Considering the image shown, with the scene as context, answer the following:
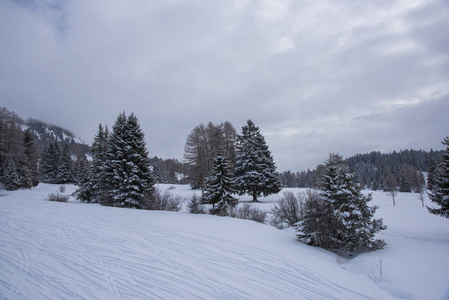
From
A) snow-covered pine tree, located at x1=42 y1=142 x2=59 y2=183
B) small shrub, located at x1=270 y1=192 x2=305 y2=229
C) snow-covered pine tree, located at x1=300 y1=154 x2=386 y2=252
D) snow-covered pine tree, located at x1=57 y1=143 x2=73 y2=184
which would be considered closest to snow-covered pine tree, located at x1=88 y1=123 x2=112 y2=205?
small shrub, located at x1=270 y1=192 x2=305 y2=229

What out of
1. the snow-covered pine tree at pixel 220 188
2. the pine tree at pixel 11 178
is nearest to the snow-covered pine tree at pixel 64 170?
the pine tree at pixel 11 178

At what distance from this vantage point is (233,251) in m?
6.35

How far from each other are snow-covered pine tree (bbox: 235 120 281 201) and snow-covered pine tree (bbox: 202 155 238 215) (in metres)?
6.47

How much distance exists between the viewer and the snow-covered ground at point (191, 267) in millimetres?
3898

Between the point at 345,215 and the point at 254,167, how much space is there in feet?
51.9

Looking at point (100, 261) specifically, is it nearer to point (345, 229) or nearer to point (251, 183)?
point (345, 229)

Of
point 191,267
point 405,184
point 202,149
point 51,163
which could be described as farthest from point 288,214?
point 405,184

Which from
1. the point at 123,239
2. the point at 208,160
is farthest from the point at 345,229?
the point at 208,160

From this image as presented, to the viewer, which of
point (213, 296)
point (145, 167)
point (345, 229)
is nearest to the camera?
point (213, 296)

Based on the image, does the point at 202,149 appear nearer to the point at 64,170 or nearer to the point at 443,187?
the point at 443,187

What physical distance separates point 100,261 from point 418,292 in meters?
7.64

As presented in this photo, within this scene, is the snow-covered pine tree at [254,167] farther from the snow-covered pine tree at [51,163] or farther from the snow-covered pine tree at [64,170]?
the snow-covered pine tree at [51,163]

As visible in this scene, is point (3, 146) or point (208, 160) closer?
point (208, 160)

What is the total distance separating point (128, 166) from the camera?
645 inches
